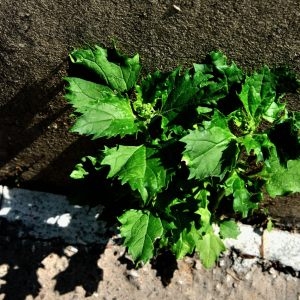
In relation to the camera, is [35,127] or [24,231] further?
[24,231]

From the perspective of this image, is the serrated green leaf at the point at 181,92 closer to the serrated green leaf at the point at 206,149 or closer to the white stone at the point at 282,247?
the serrated green leaf at the point at 206,149

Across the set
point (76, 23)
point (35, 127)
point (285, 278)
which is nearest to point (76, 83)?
point (76, 23)

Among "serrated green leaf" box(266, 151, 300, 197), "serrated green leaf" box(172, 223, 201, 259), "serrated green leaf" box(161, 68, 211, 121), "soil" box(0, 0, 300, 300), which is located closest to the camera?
"serrated green leaf" box(161, 68, 211, 121)

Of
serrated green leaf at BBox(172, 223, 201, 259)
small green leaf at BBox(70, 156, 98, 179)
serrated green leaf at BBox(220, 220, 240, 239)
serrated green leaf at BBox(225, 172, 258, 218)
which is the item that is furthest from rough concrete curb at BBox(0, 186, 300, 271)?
serrated green leaf at BBox(225, 172, 258, 218)

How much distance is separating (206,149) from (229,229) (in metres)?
1.23

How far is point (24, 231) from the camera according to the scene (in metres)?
3.53

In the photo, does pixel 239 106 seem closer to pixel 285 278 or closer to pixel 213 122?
pixel 213 122

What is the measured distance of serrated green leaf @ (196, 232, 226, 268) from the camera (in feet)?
10.5

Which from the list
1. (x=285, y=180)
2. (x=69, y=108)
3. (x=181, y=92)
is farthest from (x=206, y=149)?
(x=69, y=108)

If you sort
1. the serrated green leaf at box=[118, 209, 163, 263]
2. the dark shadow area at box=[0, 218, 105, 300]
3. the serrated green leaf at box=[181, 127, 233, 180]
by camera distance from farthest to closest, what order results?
the dark shadow area at box=[0, 218, 105, 300] < the serrated green leaf at box=[118, 209, 163, 263] < the serrated green leaf at box=[181, 127, 233, 180]

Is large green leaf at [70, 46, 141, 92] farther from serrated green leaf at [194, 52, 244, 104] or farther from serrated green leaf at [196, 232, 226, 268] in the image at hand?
serrated green leaf at [196, 232, 226, 268]

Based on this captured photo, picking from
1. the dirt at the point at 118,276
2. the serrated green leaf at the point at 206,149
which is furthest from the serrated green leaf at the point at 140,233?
the dirt at the point at 118,276

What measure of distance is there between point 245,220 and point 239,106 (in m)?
1.33

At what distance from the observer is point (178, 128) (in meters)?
2.28
